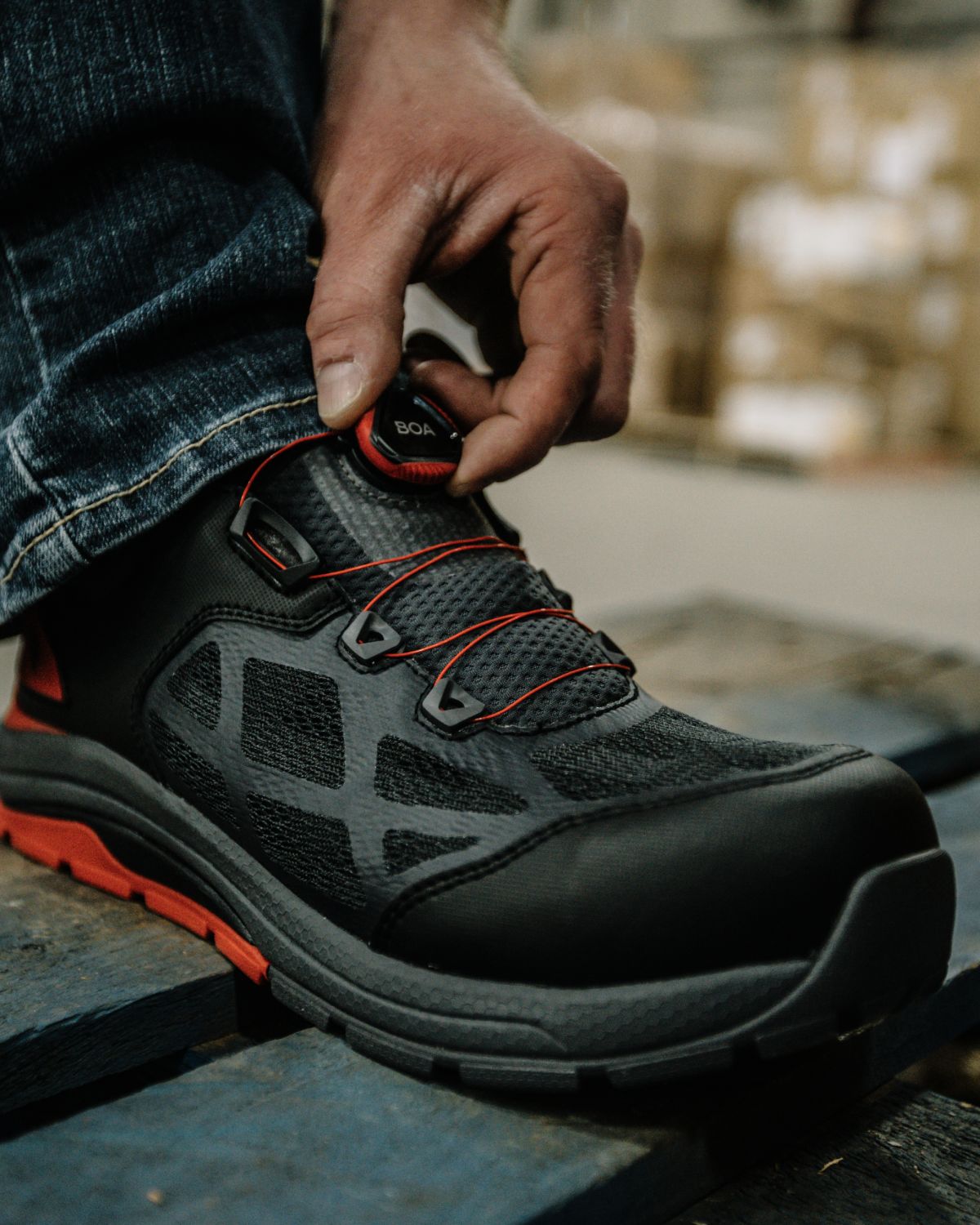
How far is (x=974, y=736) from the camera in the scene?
4.11ft

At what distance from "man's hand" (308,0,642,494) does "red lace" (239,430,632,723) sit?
0.04m

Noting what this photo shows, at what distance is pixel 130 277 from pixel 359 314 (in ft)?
0.49

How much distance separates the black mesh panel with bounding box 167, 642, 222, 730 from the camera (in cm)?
73

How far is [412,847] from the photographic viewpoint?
640 millimetres

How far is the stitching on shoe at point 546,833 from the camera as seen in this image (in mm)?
600

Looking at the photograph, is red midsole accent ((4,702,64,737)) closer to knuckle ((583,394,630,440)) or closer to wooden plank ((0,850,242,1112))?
wooden plank ((0,850,242,1112))

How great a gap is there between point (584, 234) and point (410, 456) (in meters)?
0.21

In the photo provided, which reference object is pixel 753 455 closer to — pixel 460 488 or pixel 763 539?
pixel 763 539

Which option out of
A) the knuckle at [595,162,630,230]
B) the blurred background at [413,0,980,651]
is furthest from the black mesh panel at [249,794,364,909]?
the blurred background at [413,0,980,651]

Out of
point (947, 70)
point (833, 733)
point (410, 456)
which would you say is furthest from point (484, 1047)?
point (947, 70)

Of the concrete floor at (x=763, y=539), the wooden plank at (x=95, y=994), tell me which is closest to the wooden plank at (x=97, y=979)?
the wooden plank at (x=95, y=994)

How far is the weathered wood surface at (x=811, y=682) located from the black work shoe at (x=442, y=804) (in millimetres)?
544

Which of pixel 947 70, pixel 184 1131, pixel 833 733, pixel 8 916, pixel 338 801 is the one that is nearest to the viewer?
pixel 184 1131

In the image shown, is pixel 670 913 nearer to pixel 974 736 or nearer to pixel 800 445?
pixel 974 736
